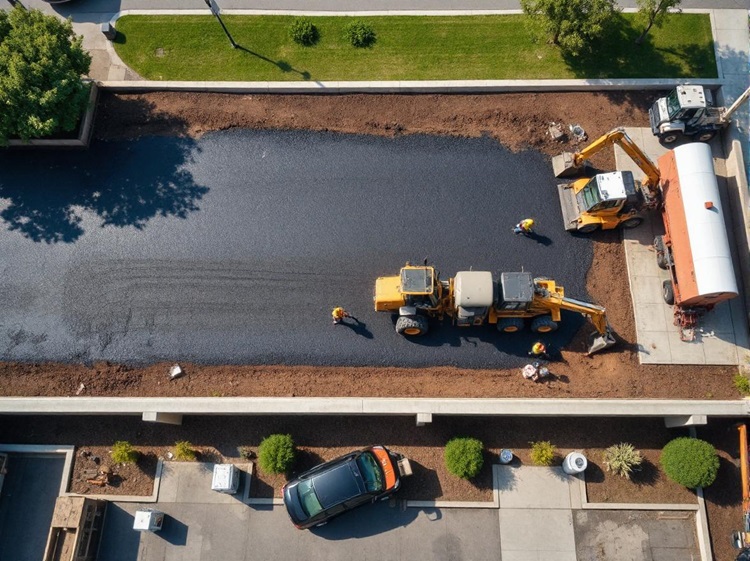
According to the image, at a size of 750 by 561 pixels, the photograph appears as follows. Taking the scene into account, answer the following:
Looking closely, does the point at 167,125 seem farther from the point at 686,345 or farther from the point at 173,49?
the point at 686,345

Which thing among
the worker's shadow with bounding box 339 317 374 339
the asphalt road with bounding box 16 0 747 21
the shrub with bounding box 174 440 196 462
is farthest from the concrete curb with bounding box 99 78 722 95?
the shrub with bounding box 174 440 196 462

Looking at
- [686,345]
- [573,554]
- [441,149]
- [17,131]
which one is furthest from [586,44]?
[17,131]

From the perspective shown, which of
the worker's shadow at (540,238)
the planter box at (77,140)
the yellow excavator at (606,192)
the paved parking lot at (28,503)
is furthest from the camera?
the planter box at (77,140)

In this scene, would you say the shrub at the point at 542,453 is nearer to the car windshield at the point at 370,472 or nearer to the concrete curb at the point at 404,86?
the car windshield at the point at 370,472

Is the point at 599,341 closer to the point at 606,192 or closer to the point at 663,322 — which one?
the point at 663,322

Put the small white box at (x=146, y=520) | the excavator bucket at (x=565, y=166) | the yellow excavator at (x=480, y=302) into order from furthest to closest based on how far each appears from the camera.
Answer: the excavator bucket at (x=565, y=166)
the yellow excavator at (x=480, y=302)
the small white box at (x=146, y=520)

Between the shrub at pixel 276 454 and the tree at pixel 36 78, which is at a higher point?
the tree at pixel 36 78

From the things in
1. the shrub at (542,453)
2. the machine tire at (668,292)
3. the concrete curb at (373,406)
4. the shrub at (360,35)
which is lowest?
the shrub at (542,453)

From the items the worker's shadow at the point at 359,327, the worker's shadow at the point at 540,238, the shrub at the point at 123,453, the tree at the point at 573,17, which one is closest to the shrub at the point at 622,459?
the worker's shadow at the point at 540,238
